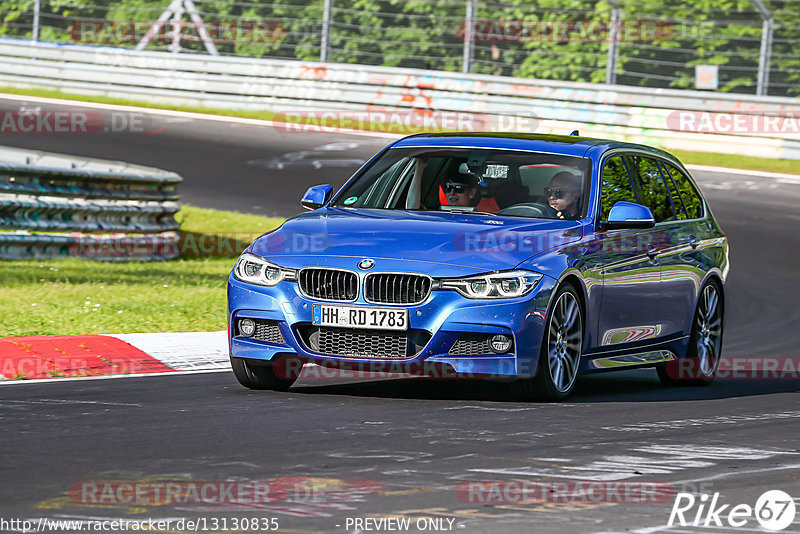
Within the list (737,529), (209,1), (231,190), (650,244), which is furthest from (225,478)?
(209,1)

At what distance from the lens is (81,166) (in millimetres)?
17250

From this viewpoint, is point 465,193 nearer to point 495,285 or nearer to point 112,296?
point 495,285

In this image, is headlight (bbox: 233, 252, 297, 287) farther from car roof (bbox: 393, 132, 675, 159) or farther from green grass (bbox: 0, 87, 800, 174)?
green grass (bbox: 0, 87, 800, 174)

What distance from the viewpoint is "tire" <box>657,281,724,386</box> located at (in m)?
11.0

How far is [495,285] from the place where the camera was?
877 centimetres

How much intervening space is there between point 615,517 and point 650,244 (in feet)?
15.3

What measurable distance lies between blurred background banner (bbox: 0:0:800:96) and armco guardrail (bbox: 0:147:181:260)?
12512mm

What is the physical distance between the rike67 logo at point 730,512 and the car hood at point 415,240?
265cm

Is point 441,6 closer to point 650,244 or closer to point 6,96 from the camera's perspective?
point 6,96

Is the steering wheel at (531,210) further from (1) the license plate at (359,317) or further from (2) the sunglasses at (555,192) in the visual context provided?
(1) the license plate at (359,317)

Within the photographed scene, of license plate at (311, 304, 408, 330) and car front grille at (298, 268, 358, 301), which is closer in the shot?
license plate at (311, 304, 408, 330)

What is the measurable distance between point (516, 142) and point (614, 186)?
701 mm

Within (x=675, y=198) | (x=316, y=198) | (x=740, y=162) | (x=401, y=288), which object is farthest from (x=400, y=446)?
(x=740, y=162)

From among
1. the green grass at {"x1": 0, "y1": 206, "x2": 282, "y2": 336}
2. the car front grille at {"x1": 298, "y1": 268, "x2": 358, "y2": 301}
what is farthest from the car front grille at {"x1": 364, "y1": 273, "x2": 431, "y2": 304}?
the green grass at {"x1": 0, "y1": 206, "x2": 282, "y2": 336}
